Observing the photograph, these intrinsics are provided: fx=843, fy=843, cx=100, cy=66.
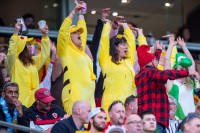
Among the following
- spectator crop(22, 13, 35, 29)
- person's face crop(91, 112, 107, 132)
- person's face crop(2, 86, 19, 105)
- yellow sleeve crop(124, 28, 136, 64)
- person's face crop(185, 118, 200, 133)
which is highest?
spectator crop(22, 13, 35, 29)

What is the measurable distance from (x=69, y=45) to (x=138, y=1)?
578 centimetres

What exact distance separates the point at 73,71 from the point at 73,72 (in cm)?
2

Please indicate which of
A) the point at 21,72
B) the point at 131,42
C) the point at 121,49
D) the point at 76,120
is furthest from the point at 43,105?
the point at 131,42

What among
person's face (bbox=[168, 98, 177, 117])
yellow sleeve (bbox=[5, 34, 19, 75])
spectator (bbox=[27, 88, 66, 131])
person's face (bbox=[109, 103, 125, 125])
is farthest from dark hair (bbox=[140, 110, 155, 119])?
yellow sleeve (bbox=[5, 34, 19, 75])

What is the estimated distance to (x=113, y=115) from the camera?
11.8m

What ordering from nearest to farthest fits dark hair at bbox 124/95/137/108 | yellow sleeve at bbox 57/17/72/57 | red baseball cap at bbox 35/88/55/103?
dark hair at bbox 124/95/137/108 < red baseball cap at bbox 35/88/55/103 < yellow sleeve at bbox 57/17/72/57

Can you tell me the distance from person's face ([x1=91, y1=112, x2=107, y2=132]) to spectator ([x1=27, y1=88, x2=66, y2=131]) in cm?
141

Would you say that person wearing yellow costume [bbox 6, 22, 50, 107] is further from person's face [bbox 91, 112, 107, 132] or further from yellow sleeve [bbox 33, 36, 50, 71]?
person's face [bbox 91, 112, 107, 132]

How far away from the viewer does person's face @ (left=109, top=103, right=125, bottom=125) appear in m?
11.8

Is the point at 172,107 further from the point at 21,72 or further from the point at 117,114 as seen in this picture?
the point at 21,72

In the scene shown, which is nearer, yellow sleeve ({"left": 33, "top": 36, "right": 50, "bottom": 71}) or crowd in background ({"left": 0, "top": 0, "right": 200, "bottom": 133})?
crowd in background ({"left": 0, "top": 0, "right": 200, "bottom": 133})

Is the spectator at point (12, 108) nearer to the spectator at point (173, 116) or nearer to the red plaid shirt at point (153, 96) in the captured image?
the red plaid shirt at point (153, 96)

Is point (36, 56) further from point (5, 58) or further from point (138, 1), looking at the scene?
point (138, 1)

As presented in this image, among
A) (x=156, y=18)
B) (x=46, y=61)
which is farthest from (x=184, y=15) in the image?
(x=46, y=61)
